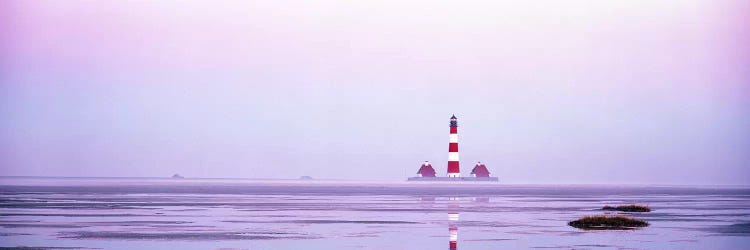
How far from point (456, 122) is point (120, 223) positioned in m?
120

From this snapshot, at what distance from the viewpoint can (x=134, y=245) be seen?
93.4 ft

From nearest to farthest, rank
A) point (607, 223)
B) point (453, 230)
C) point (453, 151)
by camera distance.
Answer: point (453, 230), point (607, 223), point (453, 151)

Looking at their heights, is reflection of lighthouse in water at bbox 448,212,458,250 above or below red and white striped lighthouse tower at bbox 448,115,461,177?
below

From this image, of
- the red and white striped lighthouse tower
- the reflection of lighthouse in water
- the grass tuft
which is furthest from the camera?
the red and white striped lighthouse tower

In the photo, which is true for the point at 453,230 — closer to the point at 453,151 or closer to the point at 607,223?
the point at 607,223

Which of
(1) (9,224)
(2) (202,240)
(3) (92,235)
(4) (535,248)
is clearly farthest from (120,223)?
(4) (535,248)

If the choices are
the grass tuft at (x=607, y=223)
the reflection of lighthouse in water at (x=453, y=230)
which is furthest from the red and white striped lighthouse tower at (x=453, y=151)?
the grass tuft at (x=607, y=223)

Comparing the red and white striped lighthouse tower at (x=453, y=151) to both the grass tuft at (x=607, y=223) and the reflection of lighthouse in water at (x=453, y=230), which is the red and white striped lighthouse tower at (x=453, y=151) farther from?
the grass tuft at (x=607, y=223)

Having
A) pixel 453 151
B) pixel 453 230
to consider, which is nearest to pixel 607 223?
pixel 453 230

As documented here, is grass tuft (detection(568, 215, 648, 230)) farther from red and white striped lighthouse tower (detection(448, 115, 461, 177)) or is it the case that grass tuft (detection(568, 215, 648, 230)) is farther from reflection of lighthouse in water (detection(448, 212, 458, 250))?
red and white striped lighthouse tower (detection(448, 115, 461, 177))

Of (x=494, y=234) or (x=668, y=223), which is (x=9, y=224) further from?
(x=668, y=223)

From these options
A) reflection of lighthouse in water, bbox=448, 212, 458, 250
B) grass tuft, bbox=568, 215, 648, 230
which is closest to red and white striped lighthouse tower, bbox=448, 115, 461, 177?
reflection of lighthouse in water, bbox=448, 212, 458, 250

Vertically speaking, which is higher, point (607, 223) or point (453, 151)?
point (453, 151)

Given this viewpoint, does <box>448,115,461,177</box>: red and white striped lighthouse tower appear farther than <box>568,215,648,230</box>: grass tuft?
Yes
